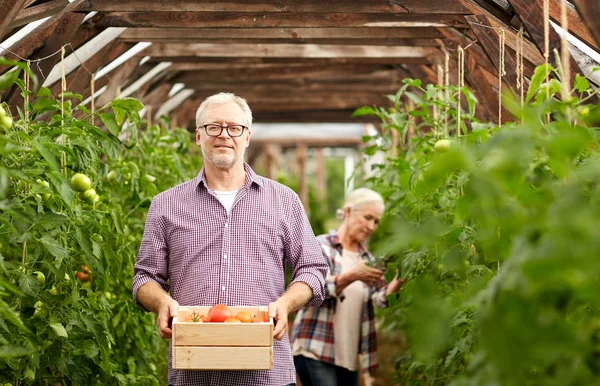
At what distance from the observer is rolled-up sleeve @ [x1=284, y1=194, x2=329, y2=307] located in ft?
8.96

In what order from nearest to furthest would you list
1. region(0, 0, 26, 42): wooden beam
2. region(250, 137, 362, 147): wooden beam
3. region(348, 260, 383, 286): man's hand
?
region(0, 0, 26, 42): wooden beam → region(348, 260, 383, 286): man's hand → region(250, 137, 362, 147): wooden beam

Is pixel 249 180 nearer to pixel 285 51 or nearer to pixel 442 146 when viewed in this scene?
pixel 442 146

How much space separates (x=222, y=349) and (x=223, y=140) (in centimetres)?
66

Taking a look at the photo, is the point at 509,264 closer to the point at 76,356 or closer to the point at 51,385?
the point at 76,356

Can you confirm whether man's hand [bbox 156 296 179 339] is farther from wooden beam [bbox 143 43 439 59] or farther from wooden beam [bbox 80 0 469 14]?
wooden beam [bbox 143 43 439 59]

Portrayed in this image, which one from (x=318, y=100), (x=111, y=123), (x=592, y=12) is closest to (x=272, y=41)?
(x=111, y=123)

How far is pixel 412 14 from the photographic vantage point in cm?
446

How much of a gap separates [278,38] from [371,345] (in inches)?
80.8

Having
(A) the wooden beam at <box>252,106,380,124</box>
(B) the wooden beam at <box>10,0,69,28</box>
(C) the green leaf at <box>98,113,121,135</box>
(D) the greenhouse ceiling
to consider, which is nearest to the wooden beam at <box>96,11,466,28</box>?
(D) the greenhouse ceiling

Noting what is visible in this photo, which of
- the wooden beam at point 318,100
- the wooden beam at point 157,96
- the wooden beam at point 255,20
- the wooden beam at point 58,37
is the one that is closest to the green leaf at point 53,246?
the wooden beam at point 58,37

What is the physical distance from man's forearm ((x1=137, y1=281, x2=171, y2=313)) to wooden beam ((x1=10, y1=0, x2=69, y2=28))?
60.2 inches

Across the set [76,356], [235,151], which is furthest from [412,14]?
[76,356]

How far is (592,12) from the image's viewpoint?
174 cm

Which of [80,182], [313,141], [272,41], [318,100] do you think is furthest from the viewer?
[313,141]
